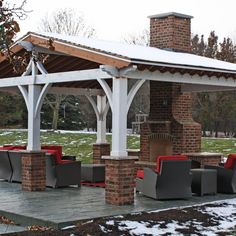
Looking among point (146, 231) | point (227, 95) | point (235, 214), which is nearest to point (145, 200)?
point (235, 214)

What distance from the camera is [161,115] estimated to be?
1415 centimetres

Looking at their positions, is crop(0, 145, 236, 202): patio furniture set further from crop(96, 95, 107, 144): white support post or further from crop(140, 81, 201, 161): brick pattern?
crop(96, 95, 107, 144): white support post

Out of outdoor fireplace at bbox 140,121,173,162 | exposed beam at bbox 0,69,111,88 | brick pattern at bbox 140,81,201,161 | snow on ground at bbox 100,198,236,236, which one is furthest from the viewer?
outdoor fireplace at bbox 140,121,173,162

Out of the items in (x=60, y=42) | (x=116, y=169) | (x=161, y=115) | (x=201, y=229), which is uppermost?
(x=60, y=42)

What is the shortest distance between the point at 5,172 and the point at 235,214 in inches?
255

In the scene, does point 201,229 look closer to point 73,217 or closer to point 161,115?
point 73,217

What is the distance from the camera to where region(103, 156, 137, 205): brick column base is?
947 cm

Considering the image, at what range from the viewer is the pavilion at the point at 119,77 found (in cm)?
954

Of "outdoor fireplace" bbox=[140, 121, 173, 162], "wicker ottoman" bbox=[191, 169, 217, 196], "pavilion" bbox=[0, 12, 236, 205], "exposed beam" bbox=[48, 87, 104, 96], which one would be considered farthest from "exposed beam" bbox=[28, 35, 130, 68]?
"outdoor fireplace" bbox=[140, 121, 173, 162]

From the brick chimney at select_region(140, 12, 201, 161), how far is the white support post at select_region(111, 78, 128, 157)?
4.31 metres

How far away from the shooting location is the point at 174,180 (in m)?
10.2

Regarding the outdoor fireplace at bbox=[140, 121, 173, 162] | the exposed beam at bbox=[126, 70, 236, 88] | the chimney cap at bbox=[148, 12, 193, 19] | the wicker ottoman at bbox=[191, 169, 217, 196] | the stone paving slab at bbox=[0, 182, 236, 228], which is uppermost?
the chimney cap at bbox=[148, 12, 193, 19]

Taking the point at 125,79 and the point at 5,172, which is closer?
the point at 125,79

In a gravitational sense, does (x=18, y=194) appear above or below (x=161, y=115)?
below
